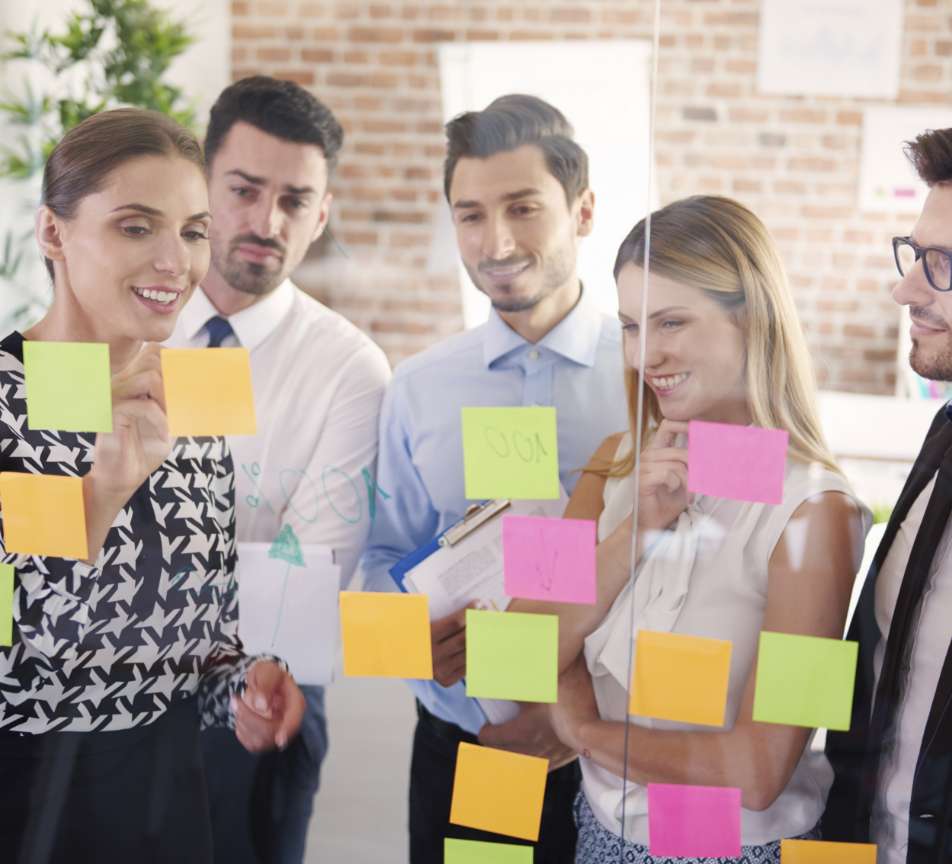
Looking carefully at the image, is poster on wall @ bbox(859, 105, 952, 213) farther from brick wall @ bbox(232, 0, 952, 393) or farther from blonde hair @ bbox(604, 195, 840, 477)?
blonde hair @ bbox(604, 195, 840, 477)

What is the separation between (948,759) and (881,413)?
45cm

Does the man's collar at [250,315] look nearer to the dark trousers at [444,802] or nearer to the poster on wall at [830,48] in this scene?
the dark trousers at [444,802]

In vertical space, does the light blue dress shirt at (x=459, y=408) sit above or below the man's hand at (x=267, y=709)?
above

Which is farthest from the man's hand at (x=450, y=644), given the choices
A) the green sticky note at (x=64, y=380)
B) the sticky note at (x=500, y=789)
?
the green sticky note at (x=64, y=380)

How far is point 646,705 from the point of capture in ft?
4.70

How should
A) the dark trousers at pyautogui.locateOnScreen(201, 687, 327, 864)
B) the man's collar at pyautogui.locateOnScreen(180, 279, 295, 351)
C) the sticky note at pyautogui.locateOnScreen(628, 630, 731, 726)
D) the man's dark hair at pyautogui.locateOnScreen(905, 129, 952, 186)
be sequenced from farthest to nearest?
the dark trousers at pyautogui.locateOnScreen(201, 687, 327, 864) → the man's collar at pyautogui.locateOnScreen(180, 279, 295, 351) → the sticky note at pyautogui.locateOnScreen(628, 630, 731, 726) → the man's dark hair at pyautogui.locateOnScreen(905, 129, 952, 186)

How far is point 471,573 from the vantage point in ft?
4.83

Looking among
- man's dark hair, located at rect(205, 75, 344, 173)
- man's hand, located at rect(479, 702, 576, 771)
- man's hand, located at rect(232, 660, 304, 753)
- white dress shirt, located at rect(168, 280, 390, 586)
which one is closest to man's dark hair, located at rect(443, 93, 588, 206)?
man's dark hair, located at rect(205, 75, 344, 173)

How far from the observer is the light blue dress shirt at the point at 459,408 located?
142 cm

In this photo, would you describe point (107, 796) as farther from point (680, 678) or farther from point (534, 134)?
point (534, 134)

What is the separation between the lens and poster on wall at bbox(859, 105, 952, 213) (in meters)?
1.30

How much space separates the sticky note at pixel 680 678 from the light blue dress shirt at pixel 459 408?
25cm

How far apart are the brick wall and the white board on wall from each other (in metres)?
0.03

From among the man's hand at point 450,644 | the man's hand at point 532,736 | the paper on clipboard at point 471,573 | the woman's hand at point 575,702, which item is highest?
the paper on clipboard at point 471,573
